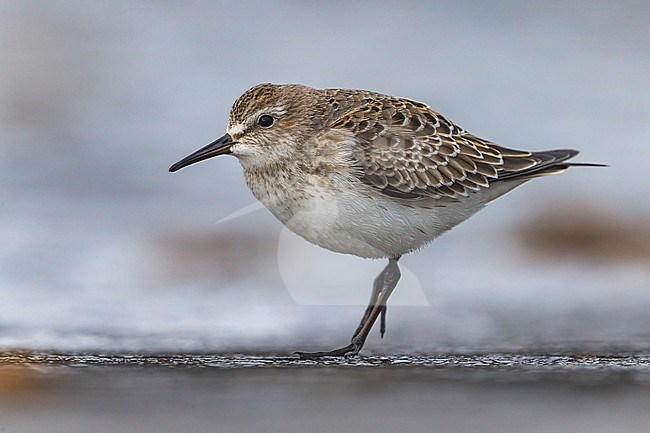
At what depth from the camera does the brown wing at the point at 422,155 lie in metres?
3.44

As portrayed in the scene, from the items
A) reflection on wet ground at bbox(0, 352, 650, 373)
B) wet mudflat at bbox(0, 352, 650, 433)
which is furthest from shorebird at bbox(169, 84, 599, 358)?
wet mudflat at bbox(0, 352, 650, 433)

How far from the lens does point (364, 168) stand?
11.1ft

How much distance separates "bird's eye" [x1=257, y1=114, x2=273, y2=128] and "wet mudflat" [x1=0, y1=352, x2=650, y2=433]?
0.64 m

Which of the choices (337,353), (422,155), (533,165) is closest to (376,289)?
(337,353)

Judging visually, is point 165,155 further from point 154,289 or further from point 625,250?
point 625,250

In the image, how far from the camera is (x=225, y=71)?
16.0 ft

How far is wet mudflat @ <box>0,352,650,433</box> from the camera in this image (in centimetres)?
268

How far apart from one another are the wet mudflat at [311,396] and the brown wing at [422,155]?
1.88 feet

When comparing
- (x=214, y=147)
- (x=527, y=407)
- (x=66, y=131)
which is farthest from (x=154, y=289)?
(x=527, y=407)

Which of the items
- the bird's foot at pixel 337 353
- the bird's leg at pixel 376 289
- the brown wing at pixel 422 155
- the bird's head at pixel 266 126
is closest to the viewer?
the bird's head at pixel 266 126

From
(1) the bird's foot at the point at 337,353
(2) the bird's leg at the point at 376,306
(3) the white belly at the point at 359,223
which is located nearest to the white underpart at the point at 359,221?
(3) the white belly at the point at 359,223

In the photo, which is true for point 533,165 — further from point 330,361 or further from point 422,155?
point 330,361

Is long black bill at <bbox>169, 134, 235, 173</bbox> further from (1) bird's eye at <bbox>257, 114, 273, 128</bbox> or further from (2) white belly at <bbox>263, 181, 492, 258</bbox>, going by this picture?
(2) white belly at <bbox>263, 181, 492, 258</bbox>

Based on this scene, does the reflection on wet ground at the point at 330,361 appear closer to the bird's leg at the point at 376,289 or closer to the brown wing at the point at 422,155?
the bird's leg at the point at 376,289
